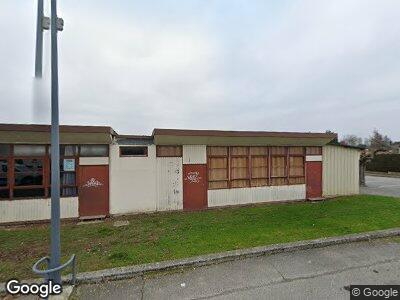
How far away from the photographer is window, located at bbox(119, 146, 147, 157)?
10555 millimetres

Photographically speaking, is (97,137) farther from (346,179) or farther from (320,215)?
(346,179)

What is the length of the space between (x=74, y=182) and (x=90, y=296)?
6.47 metres

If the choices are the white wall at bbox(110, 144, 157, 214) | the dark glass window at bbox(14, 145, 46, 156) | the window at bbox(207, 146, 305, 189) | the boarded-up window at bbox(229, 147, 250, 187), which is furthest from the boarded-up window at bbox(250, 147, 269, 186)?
the dark glass window at bbox(14, 145, 46, 156)

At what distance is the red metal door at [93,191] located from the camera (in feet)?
32.8

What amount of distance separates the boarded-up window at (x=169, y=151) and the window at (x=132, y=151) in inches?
22.8

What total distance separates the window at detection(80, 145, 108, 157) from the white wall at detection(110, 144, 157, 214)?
0.25m

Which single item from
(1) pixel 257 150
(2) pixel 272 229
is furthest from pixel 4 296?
(1) pixel 257 150

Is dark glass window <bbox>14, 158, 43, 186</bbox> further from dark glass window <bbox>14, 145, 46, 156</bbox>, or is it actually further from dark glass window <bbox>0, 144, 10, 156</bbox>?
dark glass window <bbox>0, 144, 10, 156</bbox>

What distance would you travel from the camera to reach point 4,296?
427 centimetres

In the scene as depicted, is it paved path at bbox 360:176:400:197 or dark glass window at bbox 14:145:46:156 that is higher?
dark glass window at bbox 14:145:46:156

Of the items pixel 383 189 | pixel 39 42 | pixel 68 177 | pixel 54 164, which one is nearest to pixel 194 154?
pixel 68 177

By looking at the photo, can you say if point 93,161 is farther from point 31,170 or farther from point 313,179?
point 313,179

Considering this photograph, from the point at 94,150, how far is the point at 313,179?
9884 millimetres

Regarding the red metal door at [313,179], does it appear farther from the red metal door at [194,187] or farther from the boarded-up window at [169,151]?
the boarded-up window at [169,151]
